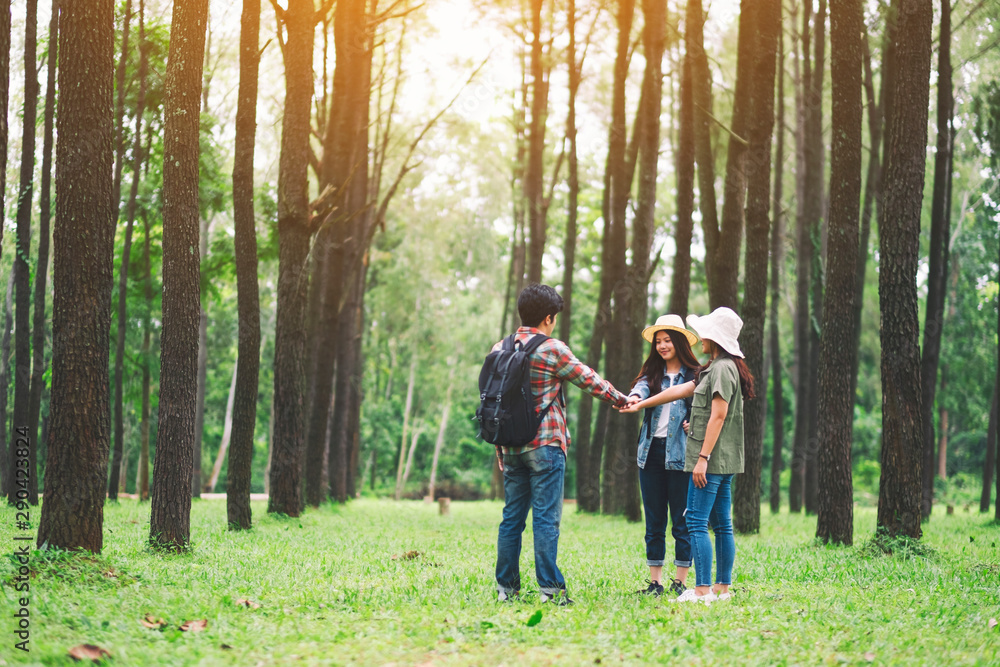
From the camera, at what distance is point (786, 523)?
15383 mm

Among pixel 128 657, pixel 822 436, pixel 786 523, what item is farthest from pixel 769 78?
pixel 128 657

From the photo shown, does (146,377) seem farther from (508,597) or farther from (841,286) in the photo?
(508,597)

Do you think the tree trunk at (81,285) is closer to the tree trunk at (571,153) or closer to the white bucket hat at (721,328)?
the white bucket hat at (721,328)

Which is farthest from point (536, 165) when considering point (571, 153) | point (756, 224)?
point (756, 224)

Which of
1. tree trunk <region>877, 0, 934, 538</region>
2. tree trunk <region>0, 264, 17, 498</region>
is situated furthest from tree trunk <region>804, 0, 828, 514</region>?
tree trunk <region>0, 264, 17, 498</region>

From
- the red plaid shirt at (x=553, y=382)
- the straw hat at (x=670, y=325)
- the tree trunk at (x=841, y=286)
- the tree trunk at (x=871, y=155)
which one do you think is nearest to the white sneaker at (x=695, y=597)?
the red plaid shirt at (x=553, y=382)

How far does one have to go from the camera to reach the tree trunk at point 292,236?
12211 mm

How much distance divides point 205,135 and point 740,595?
1438 centimetres

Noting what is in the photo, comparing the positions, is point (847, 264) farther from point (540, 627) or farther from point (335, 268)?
point (335, 268)

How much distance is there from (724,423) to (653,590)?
1.38 metres

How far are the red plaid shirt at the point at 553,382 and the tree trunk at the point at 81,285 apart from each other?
3.10 metres

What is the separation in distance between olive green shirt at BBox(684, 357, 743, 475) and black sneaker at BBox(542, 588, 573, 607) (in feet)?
3.95

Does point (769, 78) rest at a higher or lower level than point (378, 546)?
higher

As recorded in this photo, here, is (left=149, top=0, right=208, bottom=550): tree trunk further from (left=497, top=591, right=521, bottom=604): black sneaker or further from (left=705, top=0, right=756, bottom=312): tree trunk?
(left=705, top=0, right=756, bottom=312): tree trunk
